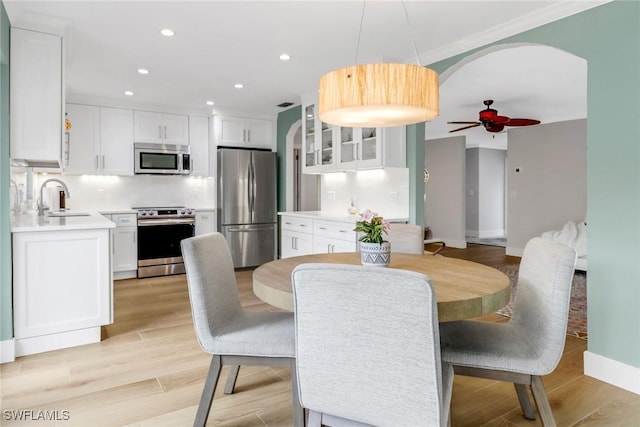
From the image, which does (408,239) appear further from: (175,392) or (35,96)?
(35,96)

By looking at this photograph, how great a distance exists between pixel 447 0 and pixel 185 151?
4.30 metres

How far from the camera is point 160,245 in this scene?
5445mm

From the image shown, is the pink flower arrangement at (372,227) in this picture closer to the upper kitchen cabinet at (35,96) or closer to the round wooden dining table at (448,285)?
the round wooden dining table at (448,285)

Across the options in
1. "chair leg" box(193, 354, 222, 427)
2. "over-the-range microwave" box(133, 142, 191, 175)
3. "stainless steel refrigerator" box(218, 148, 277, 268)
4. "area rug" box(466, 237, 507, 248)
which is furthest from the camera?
"area rug" box(466, 237, 507, 248)

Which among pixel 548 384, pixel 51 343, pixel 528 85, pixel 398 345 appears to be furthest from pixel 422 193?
pixel 51 343

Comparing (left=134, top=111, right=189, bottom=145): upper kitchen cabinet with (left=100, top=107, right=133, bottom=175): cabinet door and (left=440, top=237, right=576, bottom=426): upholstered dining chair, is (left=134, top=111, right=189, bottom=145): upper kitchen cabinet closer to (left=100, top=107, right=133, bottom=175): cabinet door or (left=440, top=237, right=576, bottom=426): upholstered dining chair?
(left=100, top=107, right=133, bottom=175): cabinet door

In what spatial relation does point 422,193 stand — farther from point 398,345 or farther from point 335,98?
point 398,345

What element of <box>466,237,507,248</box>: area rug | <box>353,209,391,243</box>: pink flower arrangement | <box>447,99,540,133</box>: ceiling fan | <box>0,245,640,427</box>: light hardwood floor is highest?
<box>447,99,540,133</box>: ceiling fan

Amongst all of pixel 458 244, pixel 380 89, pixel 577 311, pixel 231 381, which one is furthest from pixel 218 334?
pixel 458 244

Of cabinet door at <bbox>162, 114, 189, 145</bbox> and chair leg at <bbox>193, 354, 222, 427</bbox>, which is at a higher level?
cabinet door at <bbox>162, 114, 189, 145</bbox>

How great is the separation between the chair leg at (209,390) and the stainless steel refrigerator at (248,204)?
4.00m

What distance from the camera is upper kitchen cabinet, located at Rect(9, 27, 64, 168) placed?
2822 mm

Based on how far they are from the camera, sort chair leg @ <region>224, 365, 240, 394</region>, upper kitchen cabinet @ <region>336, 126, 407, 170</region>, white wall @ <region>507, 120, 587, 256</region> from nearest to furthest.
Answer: chair leg @ <region>224, 365, 240, 394</region>
upper kitchen cabinet @ <region>336, 126, 407, 170</region>
white wall @ <region>507, 120, 587, 256</region>

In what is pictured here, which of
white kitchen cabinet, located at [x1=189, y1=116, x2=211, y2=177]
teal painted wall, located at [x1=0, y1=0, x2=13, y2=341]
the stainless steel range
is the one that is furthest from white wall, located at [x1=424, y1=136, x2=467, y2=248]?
teal painted wall, located at [x1=0, y1=0, x2=13, y2=341]
